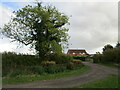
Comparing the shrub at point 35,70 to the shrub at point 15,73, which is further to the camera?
the shrub at point 35,70

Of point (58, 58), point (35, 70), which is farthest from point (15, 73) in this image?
point (58, 58)

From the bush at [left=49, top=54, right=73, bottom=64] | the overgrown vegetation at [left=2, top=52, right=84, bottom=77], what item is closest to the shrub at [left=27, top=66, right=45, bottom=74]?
the overgrown vegetation at [left=2, top=52, right=84, bottom=77]

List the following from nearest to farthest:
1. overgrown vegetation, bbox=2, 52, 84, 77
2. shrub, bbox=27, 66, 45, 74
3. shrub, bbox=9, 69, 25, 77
→ shrub, bbox=9, 69, 25, 77 < overgrown vegetation, bbox=2, 52, 84, 77 < shrub, bbox=27, 66, 45, 74

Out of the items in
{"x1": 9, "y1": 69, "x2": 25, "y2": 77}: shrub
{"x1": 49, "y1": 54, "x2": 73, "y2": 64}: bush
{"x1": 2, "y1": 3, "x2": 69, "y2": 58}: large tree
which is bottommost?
{"x1": 9, "y1": 69, "x2": 25, "y2": 77}: shrub

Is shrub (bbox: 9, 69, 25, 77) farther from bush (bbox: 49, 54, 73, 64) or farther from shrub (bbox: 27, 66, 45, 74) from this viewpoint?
bush (bbox: 49, 54, 73, 64)

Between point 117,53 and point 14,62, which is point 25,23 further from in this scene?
point 117,53

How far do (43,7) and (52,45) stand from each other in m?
6.51

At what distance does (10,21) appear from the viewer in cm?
2031

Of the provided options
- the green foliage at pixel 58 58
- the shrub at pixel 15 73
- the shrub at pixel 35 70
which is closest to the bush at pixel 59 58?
the green foliage at pixel 58 58

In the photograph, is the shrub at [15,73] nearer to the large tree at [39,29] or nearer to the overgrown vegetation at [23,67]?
the overgrown vegetation at [23,67]

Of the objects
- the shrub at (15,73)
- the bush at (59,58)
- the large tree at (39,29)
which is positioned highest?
the large tree at (39,29)

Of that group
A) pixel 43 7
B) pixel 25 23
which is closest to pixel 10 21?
pixel 25 23

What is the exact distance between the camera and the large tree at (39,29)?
19.4m

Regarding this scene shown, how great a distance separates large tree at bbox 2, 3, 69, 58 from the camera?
63.5ft
